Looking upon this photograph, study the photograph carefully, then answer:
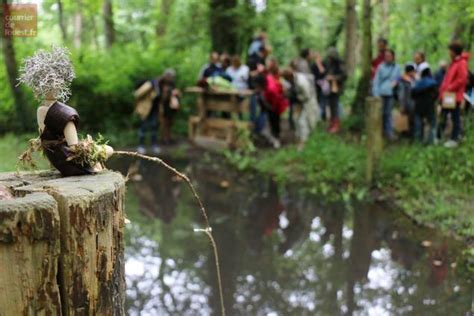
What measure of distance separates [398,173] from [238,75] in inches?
204

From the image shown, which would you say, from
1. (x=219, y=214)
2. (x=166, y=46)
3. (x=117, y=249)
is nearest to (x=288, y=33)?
(x=166, y=46)

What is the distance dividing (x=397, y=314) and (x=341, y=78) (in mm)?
7977

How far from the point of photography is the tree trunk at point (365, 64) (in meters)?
12.3

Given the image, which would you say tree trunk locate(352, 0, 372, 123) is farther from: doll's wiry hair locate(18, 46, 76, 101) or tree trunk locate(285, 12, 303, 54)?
doll's wiry hair locate(18, 46, 76, 101)

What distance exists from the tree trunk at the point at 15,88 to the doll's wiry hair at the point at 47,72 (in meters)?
8.41

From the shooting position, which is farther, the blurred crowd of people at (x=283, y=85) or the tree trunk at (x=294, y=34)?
the tree trunk at (x=294, y=34)

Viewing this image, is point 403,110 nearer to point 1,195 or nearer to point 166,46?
point 166,46

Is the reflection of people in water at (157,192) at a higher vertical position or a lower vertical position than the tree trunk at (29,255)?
lower

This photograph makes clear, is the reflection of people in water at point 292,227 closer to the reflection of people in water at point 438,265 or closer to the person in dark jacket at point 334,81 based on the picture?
the reflection of people in water at point 438,265

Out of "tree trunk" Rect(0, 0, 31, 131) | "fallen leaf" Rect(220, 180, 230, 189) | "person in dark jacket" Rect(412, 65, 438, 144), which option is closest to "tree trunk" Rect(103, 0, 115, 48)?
"tree trunk" Rect(0, 0, 31, 131)

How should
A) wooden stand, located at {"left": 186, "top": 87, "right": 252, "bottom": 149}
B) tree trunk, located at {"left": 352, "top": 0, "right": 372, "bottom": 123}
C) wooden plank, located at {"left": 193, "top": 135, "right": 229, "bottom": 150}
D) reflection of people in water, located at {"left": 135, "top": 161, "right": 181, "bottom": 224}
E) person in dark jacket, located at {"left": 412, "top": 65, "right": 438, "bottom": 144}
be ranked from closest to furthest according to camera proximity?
reflection of people in water, located at {"left": 135, "top": 161, "right": 181, "bottom": 224}
person in dark jacket, located at {"left": 412, "top": 65, "right": 438, "bottom": 144}
tree trunk, located at {"left": 352, "top": 0, "right": 372, "bottom": 123}
wooden stand, located at {"left": 186, "top": 87, "right": 252, "bottom": 149}
wooden plank, located at {"left": 193, "top": 135, "right": 229, "bottom": 150}

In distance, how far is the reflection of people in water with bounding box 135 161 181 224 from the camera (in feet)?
32.5

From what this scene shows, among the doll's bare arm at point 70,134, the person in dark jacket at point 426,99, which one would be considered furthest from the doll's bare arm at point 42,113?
the person in dark jacket at point 426,99

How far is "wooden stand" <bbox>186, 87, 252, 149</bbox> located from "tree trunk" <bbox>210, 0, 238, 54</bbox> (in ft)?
6.64
